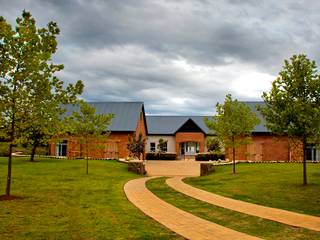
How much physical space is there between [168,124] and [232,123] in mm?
34778

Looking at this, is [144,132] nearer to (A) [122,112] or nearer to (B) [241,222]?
(A) [122,112]

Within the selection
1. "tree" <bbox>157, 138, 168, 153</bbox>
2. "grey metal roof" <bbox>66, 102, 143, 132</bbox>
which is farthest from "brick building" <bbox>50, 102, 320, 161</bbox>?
"tree" <bbox>157, 138, 168, 153</bbox>

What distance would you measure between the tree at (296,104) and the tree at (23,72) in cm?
922

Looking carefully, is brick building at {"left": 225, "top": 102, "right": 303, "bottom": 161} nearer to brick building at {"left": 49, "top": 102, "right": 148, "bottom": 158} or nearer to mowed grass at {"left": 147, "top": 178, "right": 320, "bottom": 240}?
brick building at {"left": 49, "top": 102, "right": 148, "bottom": 158}

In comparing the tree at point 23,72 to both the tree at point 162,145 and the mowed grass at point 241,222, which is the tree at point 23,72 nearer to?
the mowed grass at point 241,222

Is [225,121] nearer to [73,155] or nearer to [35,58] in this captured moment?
[35,58]

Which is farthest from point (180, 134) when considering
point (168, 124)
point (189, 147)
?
point (168, 124)

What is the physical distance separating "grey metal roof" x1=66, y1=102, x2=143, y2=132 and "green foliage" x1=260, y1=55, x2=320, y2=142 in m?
27.5

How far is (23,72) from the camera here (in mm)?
13445

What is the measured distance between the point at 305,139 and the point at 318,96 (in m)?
2.04

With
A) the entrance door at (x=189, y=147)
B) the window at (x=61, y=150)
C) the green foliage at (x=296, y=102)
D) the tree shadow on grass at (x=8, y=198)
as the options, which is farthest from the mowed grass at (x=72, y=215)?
the entrance door at (x=189, y=147)

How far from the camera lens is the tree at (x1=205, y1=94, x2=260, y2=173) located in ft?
85.8

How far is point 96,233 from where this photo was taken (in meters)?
9.11

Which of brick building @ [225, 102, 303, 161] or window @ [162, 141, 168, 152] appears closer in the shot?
brick building @ [225, 102, 303, 161]
